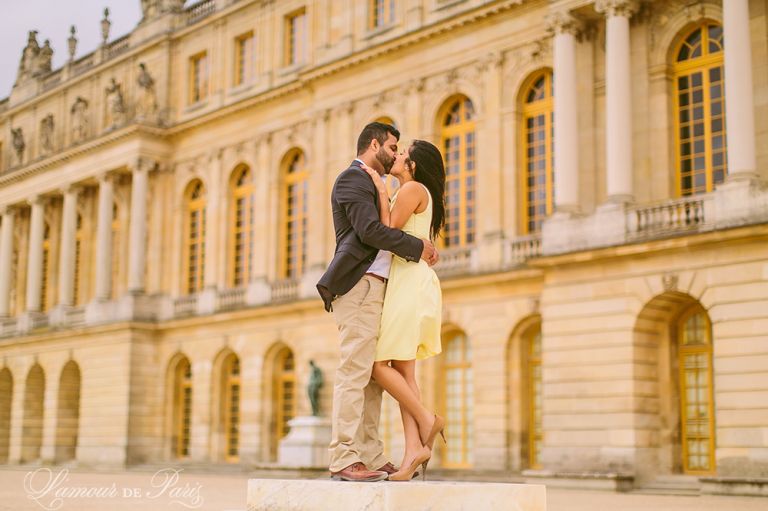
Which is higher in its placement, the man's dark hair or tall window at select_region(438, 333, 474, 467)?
the man's dark hair

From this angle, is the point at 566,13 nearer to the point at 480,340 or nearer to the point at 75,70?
the point at 480,340

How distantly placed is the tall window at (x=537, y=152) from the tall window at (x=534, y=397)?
8.98ft

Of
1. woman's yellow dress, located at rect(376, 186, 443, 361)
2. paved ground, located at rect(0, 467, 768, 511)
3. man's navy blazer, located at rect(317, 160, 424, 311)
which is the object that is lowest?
paved ground, located at rect(0, 467, 768, 511)

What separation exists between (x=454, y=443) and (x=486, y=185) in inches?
251

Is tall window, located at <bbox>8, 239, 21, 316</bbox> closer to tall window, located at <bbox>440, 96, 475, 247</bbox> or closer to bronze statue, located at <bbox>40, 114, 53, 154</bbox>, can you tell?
bronze statue, located at <bbox>40, 114, 53, 154</bbox>

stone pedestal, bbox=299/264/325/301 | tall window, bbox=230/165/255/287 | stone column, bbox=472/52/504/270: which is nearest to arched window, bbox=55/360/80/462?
tall window, bbox=230/165/255/287

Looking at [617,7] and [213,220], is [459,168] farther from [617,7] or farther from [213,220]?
[213,220]

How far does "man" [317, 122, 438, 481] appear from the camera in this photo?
6.92 metres

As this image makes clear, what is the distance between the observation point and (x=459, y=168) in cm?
2891

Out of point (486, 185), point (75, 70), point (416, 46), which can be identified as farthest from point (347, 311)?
point (75, 70)

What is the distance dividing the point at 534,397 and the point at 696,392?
4422 mm

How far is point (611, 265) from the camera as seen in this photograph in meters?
22.9

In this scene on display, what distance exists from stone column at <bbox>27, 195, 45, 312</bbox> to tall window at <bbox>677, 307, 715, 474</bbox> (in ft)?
92.2

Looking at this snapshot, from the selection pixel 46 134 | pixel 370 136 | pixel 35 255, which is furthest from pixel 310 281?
pixel 370 136
